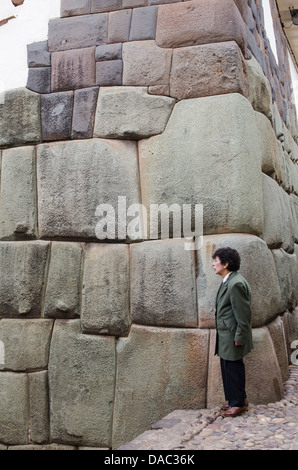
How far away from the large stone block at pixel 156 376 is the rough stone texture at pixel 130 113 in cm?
164

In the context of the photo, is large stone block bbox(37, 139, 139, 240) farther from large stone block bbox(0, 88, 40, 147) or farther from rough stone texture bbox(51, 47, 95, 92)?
rough stone texture bbox(51, 47, 95, 92)

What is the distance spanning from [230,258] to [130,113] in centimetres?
158

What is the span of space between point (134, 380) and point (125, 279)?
800 mm

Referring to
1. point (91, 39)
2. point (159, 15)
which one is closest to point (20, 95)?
point (91, 39)

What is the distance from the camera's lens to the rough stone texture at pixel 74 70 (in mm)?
4332

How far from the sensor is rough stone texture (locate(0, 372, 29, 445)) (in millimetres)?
4070

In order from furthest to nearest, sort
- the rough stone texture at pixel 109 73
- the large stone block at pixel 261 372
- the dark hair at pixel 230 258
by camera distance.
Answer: the rough stone texture at pixel 109 73 < the large stone block at pixel 261 372 < the dark hair at pixel 230 258

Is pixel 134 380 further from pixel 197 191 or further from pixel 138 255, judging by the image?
pixel 197 191

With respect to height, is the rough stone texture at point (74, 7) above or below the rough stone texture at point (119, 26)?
→ above

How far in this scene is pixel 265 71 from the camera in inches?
209

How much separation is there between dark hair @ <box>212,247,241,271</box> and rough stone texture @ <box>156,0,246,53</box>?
6.09 ft

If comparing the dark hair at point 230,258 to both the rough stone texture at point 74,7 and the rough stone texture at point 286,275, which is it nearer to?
the rough stone texture at point 286,275

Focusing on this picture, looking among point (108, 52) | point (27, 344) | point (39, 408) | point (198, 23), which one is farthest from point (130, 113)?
point (39, 408)

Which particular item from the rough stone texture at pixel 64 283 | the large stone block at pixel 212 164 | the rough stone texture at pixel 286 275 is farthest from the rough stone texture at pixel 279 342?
the rough stone texture at pixel 64 283
